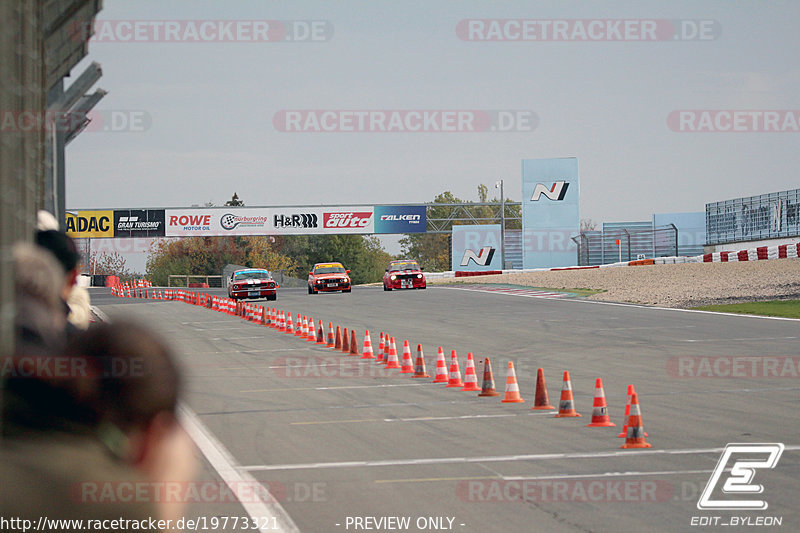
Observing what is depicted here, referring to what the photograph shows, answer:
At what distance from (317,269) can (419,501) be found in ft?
155

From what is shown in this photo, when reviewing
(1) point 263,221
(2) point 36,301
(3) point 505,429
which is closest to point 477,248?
(1) point 263,221

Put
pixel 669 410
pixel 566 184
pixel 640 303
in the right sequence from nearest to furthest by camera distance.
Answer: pixel 669 410, pixel 640 303, pixel 566 184

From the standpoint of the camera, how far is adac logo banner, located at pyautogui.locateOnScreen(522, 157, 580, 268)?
70688 millimetres

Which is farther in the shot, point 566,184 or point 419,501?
point 566,184

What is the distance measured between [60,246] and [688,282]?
42.1 m

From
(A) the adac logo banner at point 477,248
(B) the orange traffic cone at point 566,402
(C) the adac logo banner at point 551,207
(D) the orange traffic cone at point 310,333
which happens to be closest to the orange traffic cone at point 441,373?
(B) the orange traffic cone at point 566,402

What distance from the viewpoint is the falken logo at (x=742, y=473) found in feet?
24.0

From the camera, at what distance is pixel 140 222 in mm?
74688

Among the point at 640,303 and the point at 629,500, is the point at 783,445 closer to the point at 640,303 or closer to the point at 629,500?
the point at 629,500

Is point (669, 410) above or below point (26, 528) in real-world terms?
below

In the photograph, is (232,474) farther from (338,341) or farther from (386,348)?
(338,341)

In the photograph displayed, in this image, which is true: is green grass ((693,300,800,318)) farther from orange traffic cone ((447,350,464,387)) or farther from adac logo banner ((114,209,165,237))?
adac logo banner ((114,209,165,237))

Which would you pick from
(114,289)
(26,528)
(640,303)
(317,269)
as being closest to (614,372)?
(26,528)

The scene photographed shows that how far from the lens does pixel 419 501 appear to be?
760 cm
